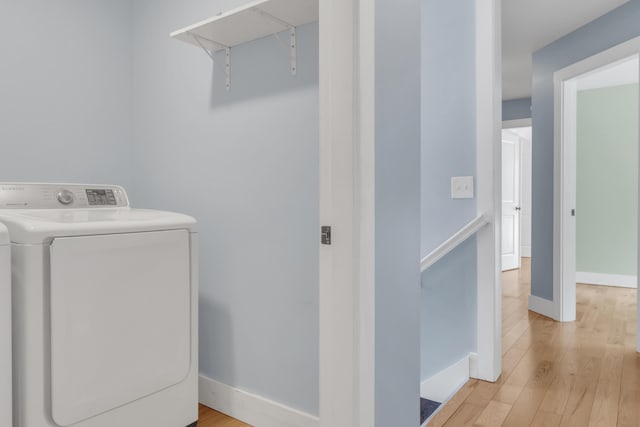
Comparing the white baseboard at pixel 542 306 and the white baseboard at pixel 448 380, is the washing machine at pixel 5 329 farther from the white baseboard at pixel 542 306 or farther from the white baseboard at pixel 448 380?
the white baseboard at pixel 542 306

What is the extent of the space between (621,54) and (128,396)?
12.0ft

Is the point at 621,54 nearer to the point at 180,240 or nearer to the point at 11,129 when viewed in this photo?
the point at 180,240

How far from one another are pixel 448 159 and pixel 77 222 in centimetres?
187

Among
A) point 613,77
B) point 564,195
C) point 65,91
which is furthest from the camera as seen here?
point 613,77

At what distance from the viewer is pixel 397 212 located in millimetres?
1316

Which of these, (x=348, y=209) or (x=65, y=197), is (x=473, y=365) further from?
(x=65, y=197)

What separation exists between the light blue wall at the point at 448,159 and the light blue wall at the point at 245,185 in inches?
39.5

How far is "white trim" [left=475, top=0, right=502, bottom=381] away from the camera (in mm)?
2311

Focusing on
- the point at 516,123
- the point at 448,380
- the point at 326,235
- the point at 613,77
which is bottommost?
the point at 448,380

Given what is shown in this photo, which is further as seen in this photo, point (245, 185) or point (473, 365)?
point (473, 365)

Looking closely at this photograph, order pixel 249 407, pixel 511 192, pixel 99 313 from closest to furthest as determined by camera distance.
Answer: pixel 99 313
pixel 249 407
pixel 511 192

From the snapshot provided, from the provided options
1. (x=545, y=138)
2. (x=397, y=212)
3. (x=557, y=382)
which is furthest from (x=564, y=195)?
(x=397, y=212)

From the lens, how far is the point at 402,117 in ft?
4.42

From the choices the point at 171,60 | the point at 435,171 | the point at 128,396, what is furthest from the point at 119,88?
the point at 435,171
